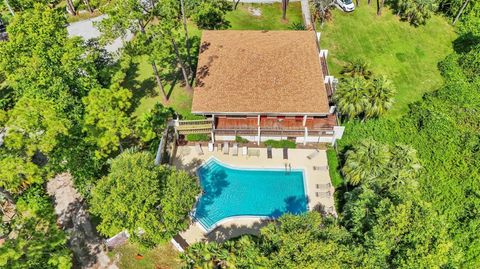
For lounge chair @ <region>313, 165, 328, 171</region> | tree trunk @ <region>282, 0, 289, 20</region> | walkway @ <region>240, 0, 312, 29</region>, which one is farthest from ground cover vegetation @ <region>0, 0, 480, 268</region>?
tree trunk @ <region>282, 0, 289, 20</region>

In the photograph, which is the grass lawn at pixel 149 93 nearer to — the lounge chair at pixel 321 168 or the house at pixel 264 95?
the house at pixel 264 95

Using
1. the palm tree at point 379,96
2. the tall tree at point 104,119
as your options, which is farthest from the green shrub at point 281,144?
the tall tree at point 104,119

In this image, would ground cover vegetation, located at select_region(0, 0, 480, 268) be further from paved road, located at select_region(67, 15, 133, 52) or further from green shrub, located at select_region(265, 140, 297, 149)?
paved road, located at select_region(67, 15, 133, 52)

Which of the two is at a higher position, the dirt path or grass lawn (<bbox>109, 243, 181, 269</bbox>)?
the dirt path

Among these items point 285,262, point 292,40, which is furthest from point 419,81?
point 285,262

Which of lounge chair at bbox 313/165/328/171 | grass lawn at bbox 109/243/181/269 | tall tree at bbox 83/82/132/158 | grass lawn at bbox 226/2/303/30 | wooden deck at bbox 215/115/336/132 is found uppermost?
tall tree at bbox 83/82/132/158

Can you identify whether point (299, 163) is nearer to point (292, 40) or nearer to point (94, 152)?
point (292, 40)

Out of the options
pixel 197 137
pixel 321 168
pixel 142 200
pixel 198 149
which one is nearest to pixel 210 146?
pixel 198 149
